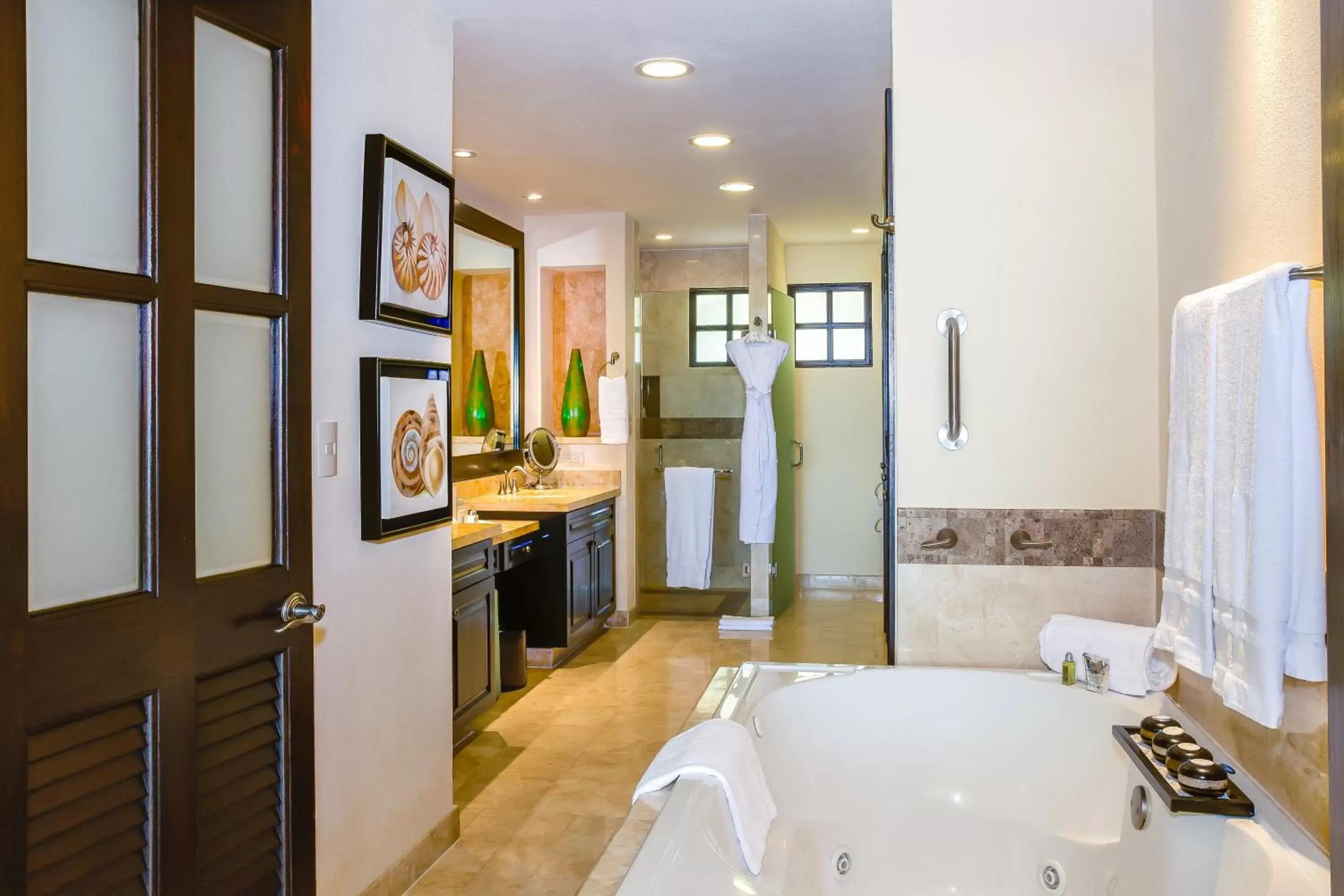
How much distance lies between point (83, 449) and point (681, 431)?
16.0ft

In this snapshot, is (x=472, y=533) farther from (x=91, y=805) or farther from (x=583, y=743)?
(x=91, y=805)

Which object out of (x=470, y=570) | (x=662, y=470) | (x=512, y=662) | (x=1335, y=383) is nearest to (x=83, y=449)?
(x=1335, y=383)

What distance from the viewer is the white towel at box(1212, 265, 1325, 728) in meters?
1.46

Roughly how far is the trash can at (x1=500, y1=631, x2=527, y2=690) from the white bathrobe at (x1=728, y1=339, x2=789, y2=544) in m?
1.72

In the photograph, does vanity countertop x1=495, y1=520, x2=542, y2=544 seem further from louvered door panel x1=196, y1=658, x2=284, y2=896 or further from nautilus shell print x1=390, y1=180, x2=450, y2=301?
louvered door panel x1=196, y1=658, x2=284, y2=896

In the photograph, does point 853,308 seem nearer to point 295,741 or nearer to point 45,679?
point 295,741

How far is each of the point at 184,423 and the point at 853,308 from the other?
5944 mm

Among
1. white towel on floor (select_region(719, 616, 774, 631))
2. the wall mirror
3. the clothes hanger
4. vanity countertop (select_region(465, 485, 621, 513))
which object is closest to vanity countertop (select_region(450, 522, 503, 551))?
vanity countertop (select_region(465, 485, 621, 513))

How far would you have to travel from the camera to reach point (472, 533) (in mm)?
3801

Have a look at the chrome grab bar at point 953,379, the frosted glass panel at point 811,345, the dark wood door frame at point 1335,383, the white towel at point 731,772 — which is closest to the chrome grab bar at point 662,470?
the frosted glass panel at point 811,345

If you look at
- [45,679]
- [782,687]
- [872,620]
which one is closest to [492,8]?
[782,687]

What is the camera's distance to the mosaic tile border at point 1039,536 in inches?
100

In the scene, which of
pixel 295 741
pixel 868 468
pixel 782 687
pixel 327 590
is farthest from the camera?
pixel 868 468

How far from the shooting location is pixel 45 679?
56.6 inches
